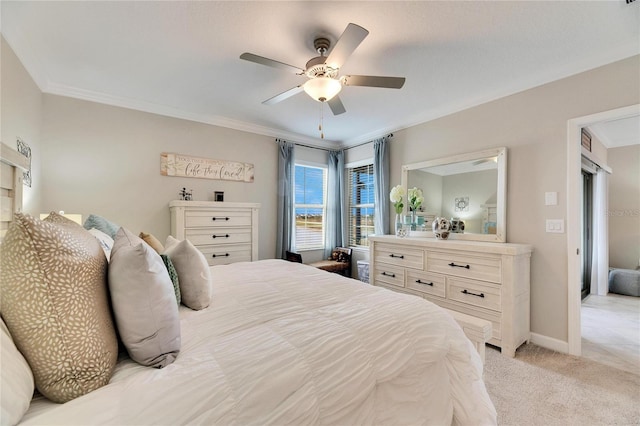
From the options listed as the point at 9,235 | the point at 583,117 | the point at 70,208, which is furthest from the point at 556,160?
the point at 70,208

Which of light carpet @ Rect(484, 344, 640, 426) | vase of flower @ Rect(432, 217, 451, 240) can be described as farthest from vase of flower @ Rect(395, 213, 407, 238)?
light carpet @ Rect(484, 344, 640, 426)

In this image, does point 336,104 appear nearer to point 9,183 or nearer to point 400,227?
point 400,227

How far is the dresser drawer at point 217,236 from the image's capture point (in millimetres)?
3115

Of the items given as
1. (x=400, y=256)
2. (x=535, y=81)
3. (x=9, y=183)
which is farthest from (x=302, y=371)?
(x=535, y=81)

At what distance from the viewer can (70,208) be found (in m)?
2.80

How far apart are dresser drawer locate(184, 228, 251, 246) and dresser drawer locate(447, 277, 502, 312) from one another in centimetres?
248

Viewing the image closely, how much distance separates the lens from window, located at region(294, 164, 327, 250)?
451 centimetres

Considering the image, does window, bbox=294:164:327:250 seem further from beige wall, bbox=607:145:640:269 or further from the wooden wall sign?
beige wall, bbox=607:145:640:269

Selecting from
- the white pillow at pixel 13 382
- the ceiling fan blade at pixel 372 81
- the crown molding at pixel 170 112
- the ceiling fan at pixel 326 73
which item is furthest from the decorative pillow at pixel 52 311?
the crown molding at pixel 170 112

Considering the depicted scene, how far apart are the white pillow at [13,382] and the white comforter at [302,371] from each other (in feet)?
0.14

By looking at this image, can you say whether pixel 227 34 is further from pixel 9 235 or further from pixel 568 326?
pixel 568 326

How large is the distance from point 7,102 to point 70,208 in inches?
48.5

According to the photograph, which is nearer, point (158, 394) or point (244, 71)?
point (158, 394)

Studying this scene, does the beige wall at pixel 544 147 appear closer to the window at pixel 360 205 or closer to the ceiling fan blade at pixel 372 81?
the ceiling fan blade at pixel 372 81
